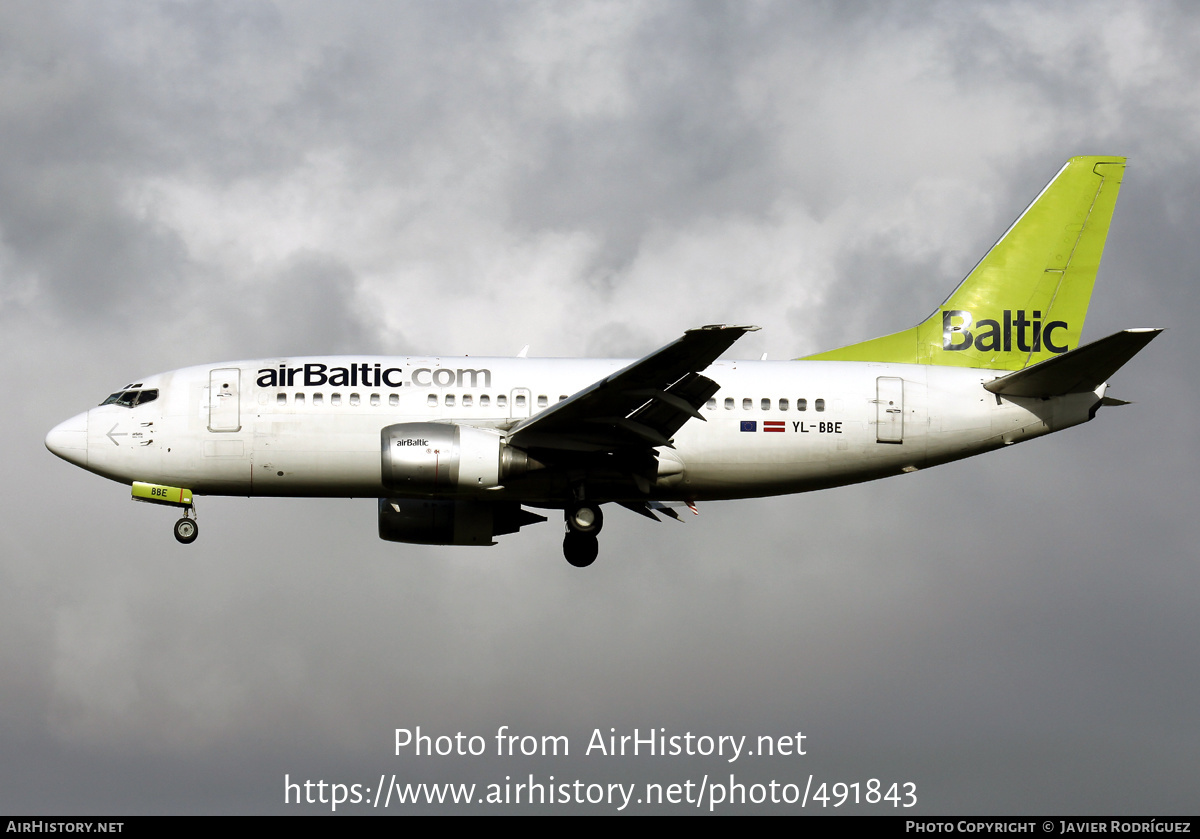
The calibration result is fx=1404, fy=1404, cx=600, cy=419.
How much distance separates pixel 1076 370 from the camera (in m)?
32.0

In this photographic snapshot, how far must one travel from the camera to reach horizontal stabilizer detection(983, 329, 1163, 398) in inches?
1180

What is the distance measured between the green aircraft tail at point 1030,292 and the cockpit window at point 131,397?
15.9m

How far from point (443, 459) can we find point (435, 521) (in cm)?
481

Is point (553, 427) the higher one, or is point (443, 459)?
point (553, 427)

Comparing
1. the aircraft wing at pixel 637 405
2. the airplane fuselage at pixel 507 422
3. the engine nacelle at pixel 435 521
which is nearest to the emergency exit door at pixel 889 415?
the airplane fuselage at pixel 507 422

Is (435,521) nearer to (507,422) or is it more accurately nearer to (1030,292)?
(507,422)

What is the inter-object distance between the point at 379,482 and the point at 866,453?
1134cm

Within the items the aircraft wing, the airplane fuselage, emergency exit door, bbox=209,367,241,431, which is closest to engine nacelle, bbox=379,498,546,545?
the airplane fuselage

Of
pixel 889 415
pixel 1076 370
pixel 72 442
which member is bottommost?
pixel 72 442

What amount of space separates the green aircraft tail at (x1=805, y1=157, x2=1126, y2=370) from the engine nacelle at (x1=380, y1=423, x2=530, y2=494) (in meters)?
8.68

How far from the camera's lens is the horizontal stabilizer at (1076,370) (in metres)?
30.0

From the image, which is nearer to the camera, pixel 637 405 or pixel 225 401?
pixel 637 405

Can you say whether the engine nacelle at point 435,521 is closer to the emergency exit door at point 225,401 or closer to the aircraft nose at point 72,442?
the emergency exit door at point 225,401

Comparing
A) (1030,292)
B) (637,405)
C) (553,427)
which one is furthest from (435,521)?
(1030,292)
